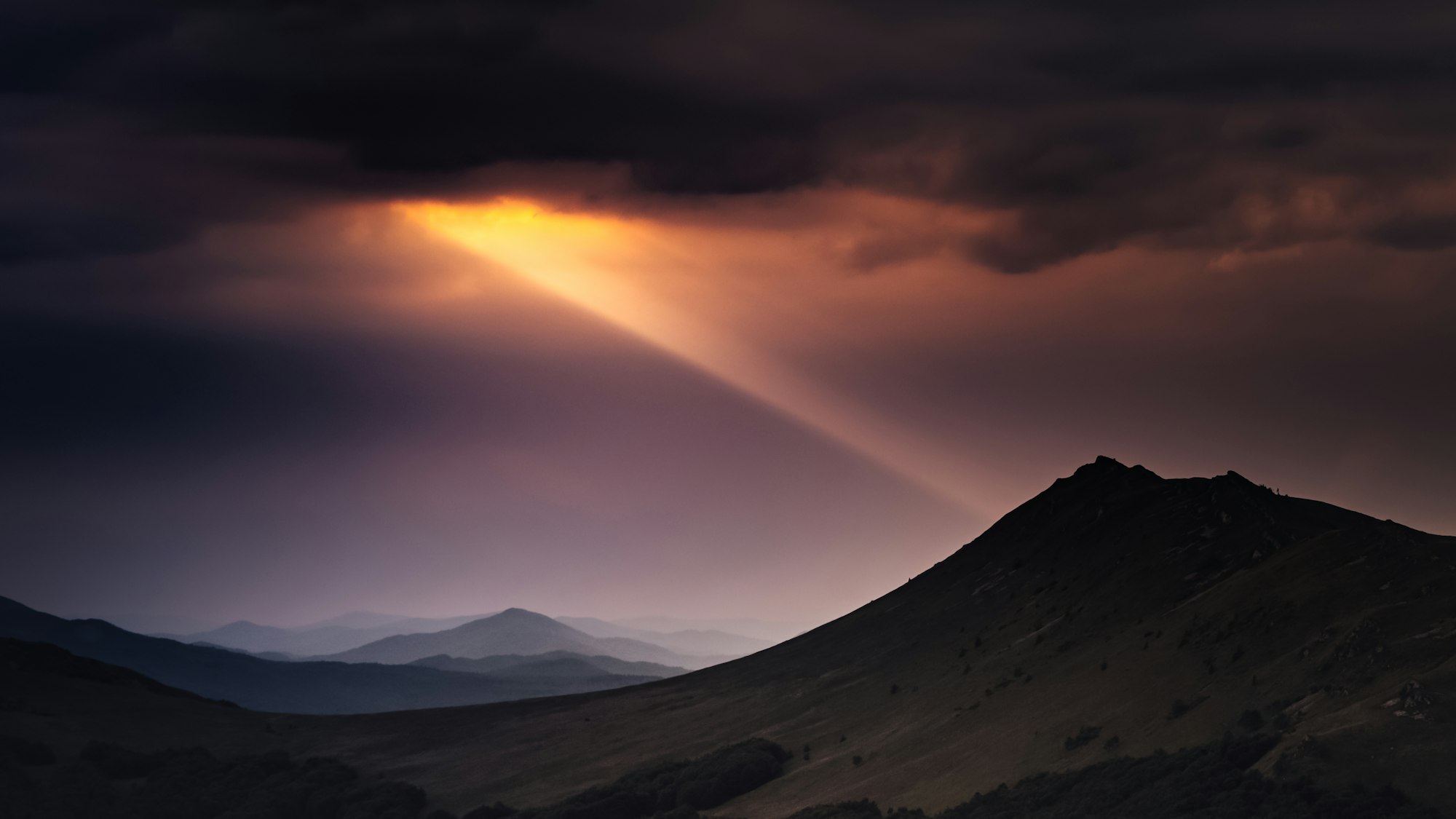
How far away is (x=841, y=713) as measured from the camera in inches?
6304

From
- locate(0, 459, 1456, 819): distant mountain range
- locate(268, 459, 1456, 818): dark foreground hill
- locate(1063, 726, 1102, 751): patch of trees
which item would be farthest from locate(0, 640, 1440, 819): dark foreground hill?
locate(1063, 726, 1102, 751): patch of trees

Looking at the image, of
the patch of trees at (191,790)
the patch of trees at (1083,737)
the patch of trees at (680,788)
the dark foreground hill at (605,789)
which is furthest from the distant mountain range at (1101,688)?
the patch of trees at (191,790)

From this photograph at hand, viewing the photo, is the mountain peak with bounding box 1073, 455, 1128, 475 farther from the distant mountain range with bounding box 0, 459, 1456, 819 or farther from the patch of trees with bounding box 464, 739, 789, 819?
the patch of trees with bounding box 464, 739, 789, 819

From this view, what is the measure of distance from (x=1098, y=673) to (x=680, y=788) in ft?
159

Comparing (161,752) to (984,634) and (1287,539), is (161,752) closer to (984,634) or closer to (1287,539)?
(984,634)

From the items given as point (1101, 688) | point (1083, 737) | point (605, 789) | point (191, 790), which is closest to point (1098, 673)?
point (1101, 688)

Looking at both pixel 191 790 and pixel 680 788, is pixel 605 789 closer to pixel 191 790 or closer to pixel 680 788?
pixel 680 788

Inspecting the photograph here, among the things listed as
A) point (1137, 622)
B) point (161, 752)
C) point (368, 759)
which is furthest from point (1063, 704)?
point (161, 752)

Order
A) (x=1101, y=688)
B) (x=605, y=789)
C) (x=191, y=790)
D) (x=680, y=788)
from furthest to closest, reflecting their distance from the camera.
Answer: (x=191, y=790)
(x=605, y=789)
(x=680, y=788)
(x=1101, y=688)

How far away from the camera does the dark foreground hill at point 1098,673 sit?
89.5 m

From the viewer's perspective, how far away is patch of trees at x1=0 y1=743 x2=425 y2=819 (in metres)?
166

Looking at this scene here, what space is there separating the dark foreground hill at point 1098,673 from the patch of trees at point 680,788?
11.0ft

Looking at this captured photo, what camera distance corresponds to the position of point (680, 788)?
473ft

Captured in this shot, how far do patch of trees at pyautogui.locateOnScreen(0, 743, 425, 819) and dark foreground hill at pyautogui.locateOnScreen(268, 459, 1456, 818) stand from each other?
9786 millimetres
